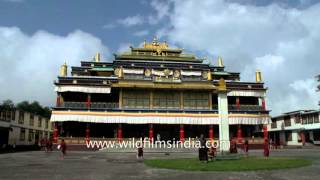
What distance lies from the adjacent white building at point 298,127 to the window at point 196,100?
15.9m

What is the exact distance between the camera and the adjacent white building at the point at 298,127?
58.7 m

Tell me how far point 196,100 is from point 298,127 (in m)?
21.3

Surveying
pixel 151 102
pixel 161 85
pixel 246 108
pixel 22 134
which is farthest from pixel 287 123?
pixel 22 134

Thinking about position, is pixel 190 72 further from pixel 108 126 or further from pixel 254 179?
pixel 254 179

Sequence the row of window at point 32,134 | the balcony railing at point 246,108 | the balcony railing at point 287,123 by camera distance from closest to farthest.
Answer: the balcony railing at point 246,108, the row of window at point 32,134, the balcony railing at point 287,123

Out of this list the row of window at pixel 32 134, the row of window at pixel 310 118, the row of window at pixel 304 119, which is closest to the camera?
the row of window at pixel 32 134

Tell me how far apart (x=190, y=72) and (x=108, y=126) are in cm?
1559

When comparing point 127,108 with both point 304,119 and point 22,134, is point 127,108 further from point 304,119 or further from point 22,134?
point 304,119

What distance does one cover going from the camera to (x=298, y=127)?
2446 inches

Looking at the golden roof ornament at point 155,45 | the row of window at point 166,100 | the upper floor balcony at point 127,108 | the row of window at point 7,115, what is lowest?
the row of window at point 7,115

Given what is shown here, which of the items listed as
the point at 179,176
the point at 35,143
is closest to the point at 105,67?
the point at 35,143

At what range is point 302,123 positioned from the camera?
61.5m

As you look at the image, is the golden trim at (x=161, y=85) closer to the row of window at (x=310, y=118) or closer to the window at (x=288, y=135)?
the row of window at (x=310, y=118)

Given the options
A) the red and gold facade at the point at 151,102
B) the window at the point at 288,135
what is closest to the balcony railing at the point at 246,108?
the red and gold facade at the point at 151,102
